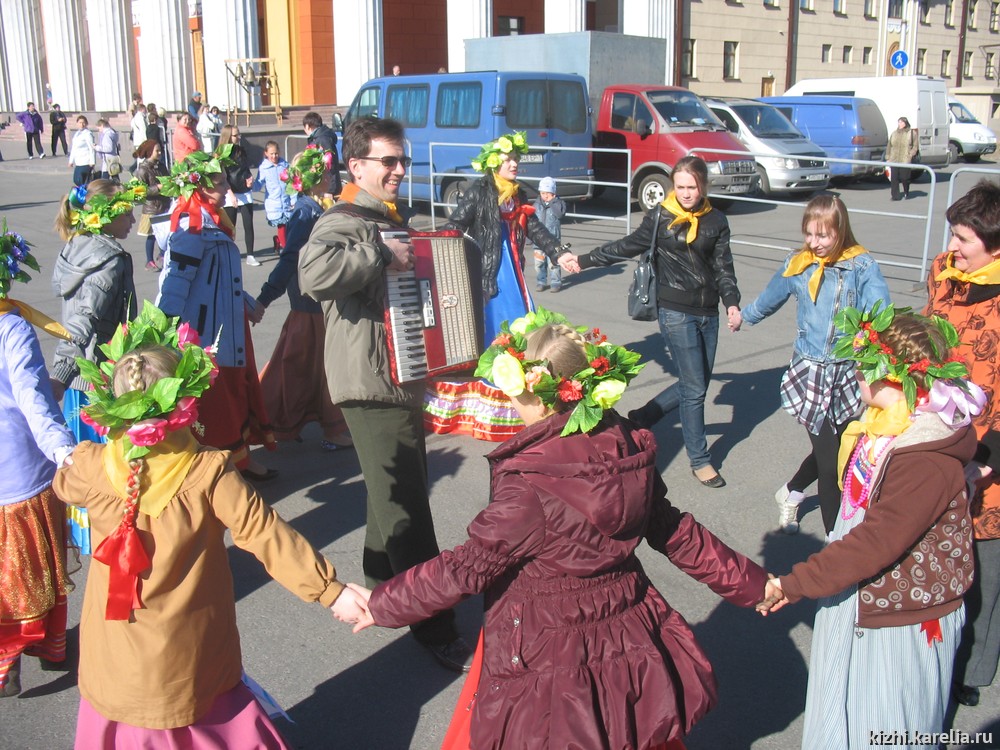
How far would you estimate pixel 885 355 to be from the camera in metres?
2.70

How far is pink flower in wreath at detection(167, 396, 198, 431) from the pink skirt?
795 millimetres

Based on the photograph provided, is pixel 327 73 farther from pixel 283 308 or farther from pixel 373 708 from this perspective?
pixel 373 708

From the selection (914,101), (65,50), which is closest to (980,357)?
(914,101)

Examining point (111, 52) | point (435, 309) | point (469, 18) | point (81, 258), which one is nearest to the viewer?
point (435, 309)

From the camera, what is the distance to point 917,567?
2.67 m

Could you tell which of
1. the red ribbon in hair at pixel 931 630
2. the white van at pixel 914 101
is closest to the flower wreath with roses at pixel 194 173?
the red ribbon in hair at pixel 931 630

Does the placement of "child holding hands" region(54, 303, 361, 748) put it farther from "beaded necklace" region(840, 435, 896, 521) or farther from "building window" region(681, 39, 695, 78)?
"building window" region(681, 39, 695, 78)

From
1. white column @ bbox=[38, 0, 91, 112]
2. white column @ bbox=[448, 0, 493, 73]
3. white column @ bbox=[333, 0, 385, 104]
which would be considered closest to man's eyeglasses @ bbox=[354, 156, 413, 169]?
white column @ bbox=[448, 0, 493, 73]

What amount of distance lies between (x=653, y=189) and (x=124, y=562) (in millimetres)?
14352

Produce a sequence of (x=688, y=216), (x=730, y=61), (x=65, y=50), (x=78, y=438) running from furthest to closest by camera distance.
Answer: (x=730, y=61) → (x=65, y=50) → (x=688, y=216) → (x=78, y=438)

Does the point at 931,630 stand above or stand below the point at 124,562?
below

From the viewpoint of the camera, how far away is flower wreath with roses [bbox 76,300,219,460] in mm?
2430

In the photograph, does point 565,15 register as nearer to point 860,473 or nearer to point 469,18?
point 469,18

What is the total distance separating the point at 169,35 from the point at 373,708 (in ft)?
86.8
